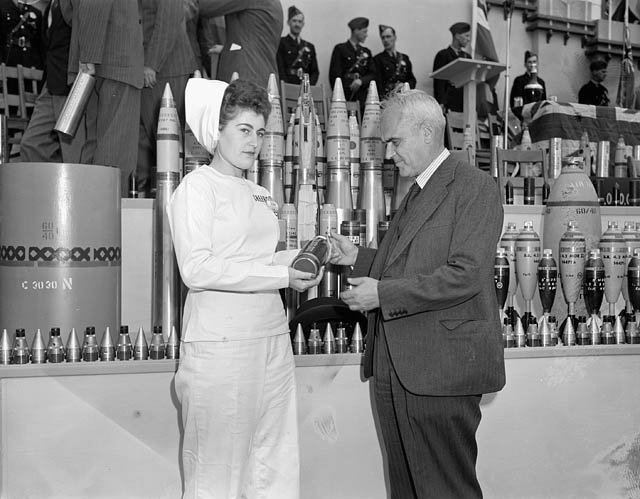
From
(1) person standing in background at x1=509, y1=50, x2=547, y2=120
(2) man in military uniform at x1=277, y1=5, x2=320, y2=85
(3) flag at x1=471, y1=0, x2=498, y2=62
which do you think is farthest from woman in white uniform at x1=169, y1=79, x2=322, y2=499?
(1) person standing in background at x1=509, y1=50, x2=547, y2=120

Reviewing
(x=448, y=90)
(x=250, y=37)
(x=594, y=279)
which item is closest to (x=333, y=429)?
(x=594, y=279)

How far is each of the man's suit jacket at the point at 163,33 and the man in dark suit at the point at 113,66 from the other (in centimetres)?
36

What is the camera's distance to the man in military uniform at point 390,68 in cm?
714

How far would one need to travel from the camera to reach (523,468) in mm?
2395

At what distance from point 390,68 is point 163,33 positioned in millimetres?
3541

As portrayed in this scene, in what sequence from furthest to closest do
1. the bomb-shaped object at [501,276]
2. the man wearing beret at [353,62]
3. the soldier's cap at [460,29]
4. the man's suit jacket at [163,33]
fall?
1. the soldier's cap at [460,29]
2. the man wearing beret at [353,62]
3. the man's suit jacket at [163,33]
4. the bomb-shaped object at [501,276]

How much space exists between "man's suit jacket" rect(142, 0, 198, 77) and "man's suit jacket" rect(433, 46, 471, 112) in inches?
137

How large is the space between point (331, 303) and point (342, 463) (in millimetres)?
521

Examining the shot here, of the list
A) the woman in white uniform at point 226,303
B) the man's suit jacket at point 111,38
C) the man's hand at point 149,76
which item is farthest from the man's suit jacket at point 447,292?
the man's hand at point 149,76

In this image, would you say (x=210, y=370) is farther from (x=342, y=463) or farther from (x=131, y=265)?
(x=131, y=265)

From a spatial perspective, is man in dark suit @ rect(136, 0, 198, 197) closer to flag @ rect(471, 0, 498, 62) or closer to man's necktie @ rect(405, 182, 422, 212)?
flag @ rect(471, 0, 498, 62)

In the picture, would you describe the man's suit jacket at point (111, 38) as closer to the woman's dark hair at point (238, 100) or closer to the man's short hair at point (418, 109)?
the woman's dark hair at point (238, 100)

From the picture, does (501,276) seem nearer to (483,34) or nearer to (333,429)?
(333,429)

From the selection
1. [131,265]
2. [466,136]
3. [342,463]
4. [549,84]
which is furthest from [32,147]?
[549,84]
